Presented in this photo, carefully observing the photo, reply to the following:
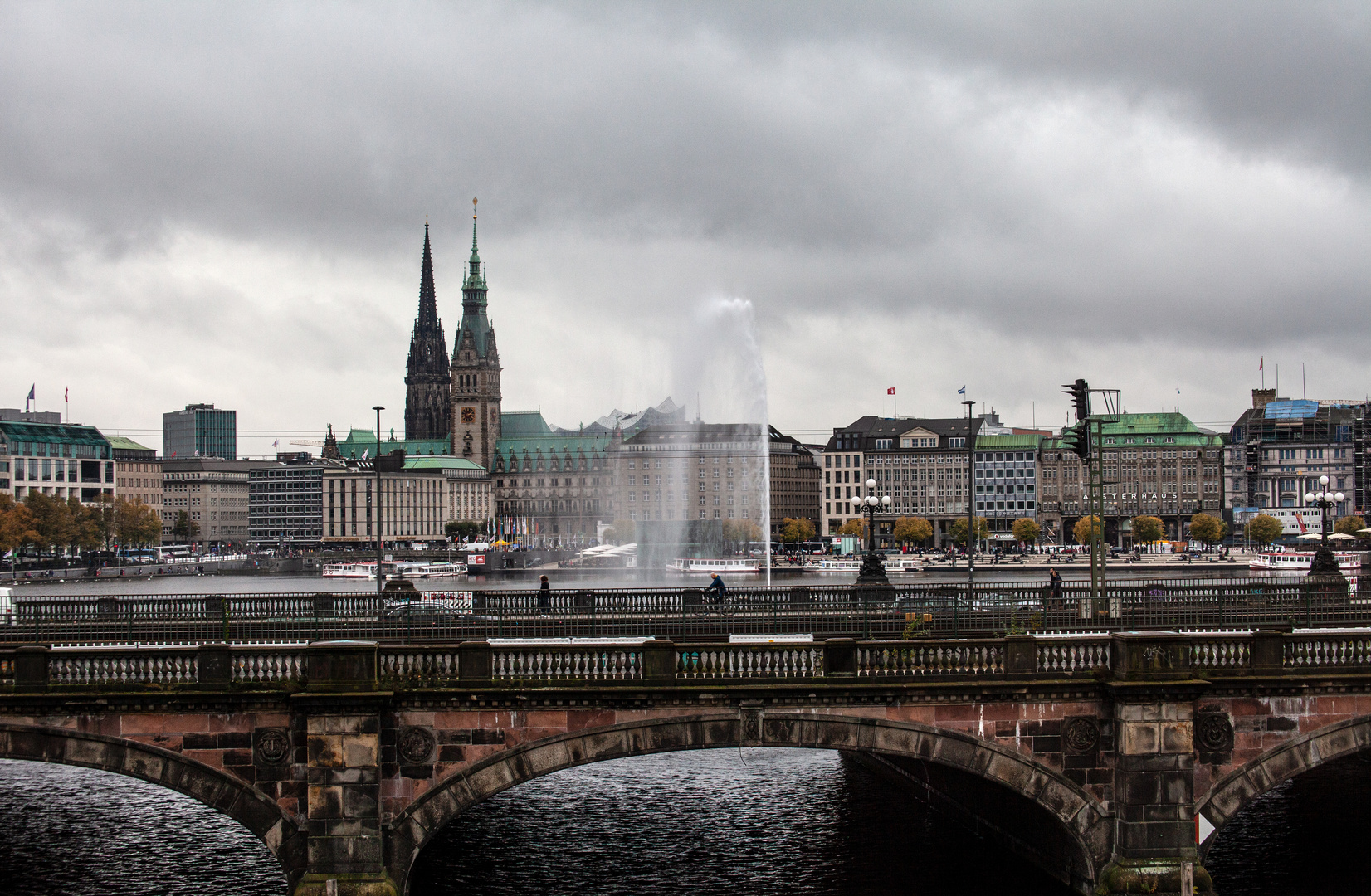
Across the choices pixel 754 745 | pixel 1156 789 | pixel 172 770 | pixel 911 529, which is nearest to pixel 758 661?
pixel 754 745

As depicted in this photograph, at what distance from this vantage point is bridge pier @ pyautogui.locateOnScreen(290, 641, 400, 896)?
21891 millimetres

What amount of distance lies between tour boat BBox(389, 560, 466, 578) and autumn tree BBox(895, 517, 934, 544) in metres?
57.4

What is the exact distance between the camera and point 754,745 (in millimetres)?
22719

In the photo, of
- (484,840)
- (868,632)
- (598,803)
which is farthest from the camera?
(598,803)

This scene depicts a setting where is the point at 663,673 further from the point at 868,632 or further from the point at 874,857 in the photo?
the point at 874,857

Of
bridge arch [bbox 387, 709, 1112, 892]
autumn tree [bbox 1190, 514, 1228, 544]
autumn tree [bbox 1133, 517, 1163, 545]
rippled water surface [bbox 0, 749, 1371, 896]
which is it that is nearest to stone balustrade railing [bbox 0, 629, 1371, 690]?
bridge arch [bbox 387, 709, 1112, 892]

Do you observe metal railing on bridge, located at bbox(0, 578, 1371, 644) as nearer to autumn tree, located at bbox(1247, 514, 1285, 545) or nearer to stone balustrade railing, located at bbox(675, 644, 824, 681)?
stone balustrade railing, located at bbox(675, 644, 824, 681)

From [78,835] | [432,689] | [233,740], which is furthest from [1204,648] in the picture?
[78,835]

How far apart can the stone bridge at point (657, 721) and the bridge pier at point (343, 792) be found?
0.03 meters

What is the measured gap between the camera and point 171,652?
22.9 metres

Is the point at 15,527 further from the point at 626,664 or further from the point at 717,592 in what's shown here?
the point at 626,664

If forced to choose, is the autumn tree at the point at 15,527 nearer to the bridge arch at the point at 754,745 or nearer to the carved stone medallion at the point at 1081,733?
the bridge arch at the point at 754,745

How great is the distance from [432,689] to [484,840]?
13021mm

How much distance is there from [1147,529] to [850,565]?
1919 inches
